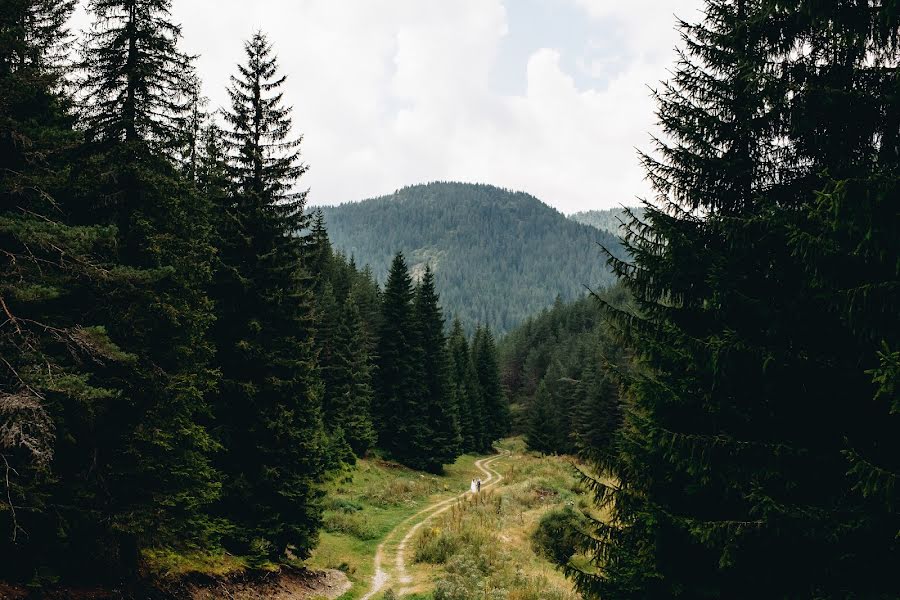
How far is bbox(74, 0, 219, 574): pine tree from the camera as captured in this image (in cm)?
1152

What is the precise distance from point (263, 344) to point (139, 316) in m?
4.73

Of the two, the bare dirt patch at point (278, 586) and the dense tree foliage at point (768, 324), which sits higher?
the dense tree foliage at point (768, 324)

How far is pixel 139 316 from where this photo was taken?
11969mm

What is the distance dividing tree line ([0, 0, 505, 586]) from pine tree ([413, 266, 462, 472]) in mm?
26699

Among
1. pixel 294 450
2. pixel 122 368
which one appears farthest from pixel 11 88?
pixel 294 450

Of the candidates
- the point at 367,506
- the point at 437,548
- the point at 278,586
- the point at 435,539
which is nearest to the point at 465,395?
the point at 367,506

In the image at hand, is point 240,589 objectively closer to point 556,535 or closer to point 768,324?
point 556,535

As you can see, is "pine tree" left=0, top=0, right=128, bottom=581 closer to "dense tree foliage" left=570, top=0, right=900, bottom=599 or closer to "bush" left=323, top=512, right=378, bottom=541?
"dense tree foliage" left=570, top=0, right=900, bottom=599

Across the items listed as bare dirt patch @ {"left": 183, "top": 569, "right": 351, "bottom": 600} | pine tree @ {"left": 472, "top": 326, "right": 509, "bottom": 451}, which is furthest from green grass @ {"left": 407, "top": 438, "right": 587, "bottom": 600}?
pine tree @ {"left": 472, "top": 326, "right": 509, "bottom": 451}

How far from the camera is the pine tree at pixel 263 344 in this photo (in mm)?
15883

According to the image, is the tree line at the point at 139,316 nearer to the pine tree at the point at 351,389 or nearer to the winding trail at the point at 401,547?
the winding trail at the point at 401,547

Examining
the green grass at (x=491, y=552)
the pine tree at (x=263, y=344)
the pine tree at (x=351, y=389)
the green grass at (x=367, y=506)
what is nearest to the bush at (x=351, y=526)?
the green grass at (x=367, y=506)

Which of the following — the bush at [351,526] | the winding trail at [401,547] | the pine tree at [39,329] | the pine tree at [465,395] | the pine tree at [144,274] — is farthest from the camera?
the pine tree at [465,395]

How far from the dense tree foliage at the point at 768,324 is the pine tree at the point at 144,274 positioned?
1001 centimetres
